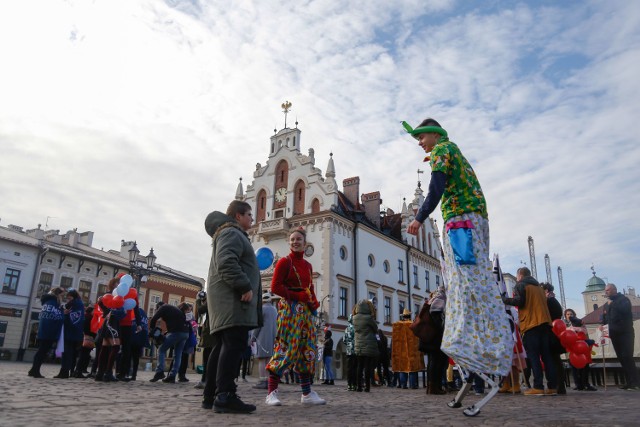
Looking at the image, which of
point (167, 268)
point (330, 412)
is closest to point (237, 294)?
point (330, 412)

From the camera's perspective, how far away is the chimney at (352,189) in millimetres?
36906

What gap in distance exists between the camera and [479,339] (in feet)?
13.9

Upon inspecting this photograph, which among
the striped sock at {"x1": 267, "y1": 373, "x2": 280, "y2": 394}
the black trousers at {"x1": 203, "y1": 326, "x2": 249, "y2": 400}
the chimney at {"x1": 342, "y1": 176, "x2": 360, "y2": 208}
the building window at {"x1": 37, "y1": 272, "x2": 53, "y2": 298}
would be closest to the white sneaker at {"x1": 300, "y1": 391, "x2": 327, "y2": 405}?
the striped sock at {"x1": 267, "y1": 373, "x2": 280, "y2": 394}

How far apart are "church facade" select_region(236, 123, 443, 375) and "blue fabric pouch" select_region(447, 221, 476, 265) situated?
23.3 m

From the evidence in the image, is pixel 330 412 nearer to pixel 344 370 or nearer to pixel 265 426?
pixel 265 426

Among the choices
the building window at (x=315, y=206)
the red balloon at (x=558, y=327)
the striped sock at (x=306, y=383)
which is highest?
the building window at (x=315, y=206)

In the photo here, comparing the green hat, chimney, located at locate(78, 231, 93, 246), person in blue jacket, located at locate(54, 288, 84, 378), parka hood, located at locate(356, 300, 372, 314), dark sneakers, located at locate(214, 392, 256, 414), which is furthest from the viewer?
chimney, located at locate(78, 231, 93, 246)

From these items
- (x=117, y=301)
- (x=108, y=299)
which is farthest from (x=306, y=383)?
(x=108, y=299)

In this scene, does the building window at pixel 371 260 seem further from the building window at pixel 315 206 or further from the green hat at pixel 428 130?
the green hat at pixel 428 130

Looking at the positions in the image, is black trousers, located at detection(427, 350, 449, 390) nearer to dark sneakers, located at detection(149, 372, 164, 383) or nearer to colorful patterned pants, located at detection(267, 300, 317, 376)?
colorful patterned pants, located at detection(267, 300, 317, 376)

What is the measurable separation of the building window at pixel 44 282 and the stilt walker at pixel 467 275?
40.4m

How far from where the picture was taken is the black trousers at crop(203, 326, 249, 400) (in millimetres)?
4246

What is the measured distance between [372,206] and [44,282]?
2746cm

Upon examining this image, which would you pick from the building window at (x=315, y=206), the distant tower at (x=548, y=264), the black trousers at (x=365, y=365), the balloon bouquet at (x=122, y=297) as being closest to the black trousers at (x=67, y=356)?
the balloon bouquet at (x=122, y=297)
